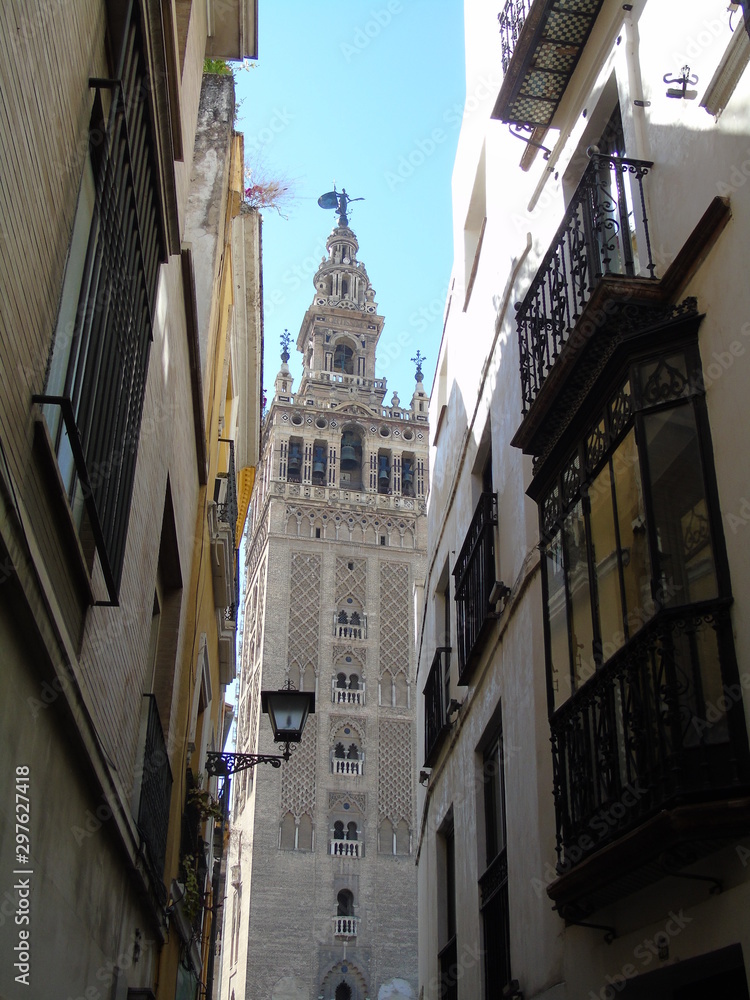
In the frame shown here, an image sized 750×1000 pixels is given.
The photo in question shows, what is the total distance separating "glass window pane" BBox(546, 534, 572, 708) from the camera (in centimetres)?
645

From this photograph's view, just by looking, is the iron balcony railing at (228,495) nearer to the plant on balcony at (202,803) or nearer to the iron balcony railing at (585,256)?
the plant on balcony at (202,803)

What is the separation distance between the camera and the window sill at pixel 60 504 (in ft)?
13.8

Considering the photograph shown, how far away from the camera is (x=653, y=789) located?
4734 mm

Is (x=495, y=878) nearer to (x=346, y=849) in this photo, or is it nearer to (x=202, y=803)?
(x=202, y=803)

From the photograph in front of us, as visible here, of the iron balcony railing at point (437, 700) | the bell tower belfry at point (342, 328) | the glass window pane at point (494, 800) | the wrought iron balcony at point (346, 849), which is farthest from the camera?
the bell tower belfry at point (342, 328)

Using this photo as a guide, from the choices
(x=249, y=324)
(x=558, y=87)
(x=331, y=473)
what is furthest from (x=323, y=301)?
(x=558, y=87)

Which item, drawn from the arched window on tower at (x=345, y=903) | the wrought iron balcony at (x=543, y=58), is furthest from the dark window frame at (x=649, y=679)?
the arched window on tower at (x=345, y=903)

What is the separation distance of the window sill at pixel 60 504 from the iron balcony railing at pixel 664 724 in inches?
94.6

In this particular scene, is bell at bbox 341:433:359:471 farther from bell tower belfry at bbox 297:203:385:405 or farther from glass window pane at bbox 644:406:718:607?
glass window pane at bbox 644:406:718:607

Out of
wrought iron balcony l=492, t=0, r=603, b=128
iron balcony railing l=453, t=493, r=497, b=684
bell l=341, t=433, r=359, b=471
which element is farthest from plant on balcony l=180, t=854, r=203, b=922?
bell l=341, t=433, r=359, b=471

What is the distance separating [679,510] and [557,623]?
1682mm

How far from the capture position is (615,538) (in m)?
5.69

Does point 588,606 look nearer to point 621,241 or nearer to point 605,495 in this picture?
point 605,495

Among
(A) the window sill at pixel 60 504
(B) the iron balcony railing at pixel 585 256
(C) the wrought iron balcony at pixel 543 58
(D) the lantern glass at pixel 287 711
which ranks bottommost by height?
(A) the window sill at pixel 60 504
